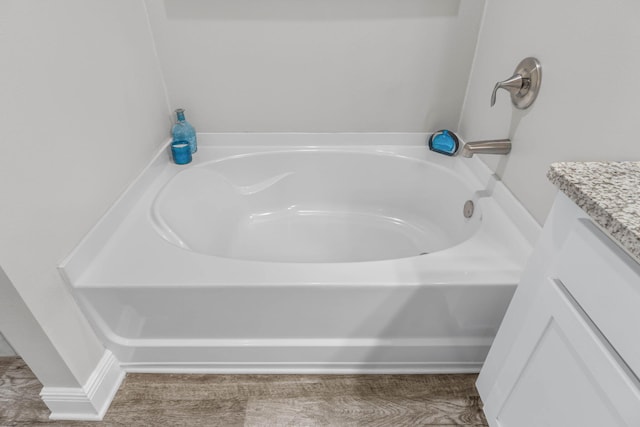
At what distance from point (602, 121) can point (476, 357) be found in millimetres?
792

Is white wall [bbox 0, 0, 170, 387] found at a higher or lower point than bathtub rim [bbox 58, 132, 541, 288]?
higher

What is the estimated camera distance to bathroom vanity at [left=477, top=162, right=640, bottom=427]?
0.53 meters

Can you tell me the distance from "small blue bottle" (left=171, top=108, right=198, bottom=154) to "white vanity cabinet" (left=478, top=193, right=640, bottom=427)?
1390mm

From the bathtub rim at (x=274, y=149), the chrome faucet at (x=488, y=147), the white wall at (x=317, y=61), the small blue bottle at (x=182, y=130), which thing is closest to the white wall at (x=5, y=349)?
the bathtub rim at (x=274, y=149)

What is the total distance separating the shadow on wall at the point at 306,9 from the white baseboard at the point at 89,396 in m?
1.27

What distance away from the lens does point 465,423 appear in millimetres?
1082

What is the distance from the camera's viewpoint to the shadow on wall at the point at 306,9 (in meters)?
1.38

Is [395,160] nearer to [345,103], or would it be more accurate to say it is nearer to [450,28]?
[345,103]

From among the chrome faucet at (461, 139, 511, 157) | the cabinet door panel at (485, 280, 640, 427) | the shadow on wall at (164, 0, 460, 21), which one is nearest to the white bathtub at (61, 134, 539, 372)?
the chrome faucet at (461, 139, 511, 157)

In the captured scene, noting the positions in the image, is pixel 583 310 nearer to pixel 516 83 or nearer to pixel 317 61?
pixel 516 83

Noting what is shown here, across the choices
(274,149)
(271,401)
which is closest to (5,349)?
(271,401)

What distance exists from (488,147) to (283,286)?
82cm

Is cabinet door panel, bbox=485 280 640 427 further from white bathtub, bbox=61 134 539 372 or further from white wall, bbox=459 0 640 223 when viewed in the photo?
white wall, bbox=459 0 640 223

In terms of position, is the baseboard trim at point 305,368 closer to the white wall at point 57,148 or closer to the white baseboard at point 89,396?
the white baseboard at point 89,396
